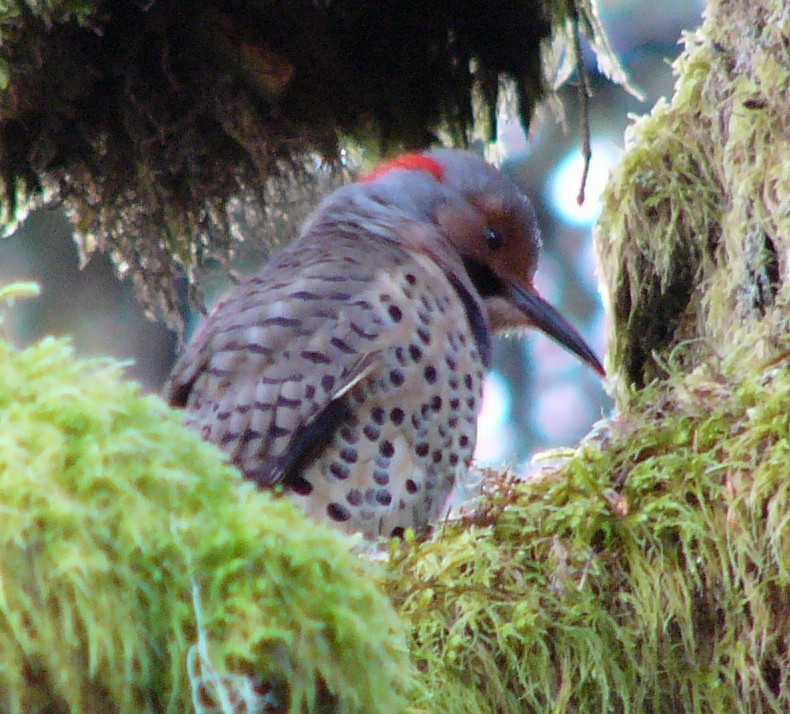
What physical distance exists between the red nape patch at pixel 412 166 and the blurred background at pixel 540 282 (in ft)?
7.21

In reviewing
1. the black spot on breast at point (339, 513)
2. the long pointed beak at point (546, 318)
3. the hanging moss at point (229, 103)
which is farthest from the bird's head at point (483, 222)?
the black spot on breast at point (339, 513)

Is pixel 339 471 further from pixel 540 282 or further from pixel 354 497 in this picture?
pixel 540 282

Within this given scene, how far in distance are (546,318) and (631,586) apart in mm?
1200

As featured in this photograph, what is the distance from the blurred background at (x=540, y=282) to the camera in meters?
5.50

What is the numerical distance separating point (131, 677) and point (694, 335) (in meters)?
1.98

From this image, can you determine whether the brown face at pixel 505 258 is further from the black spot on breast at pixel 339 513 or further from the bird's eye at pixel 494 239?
the black spot on breast at pixel 339 513

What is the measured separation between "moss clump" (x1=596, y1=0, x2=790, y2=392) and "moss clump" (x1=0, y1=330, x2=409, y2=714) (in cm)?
151

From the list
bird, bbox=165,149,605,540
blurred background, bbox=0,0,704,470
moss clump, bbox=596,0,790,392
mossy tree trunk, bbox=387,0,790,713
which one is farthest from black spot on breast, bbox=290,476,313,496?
blurred background, bbox=0,0,704,470

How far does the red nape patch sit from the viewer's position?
9.85 feet

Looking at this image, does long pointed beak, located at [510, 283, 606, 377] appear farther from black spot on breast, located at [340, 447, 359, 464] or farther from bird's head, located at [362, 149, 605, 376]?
black spot on breast, located at [340, 447, 359, 464]

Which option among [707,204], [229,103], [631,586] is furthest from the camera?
[229,103]

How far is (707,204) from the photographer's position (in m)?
2.71

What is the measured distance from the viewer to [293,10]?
2875 millimetres

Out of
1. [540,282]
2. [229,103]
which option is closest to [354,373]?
[229,103]
